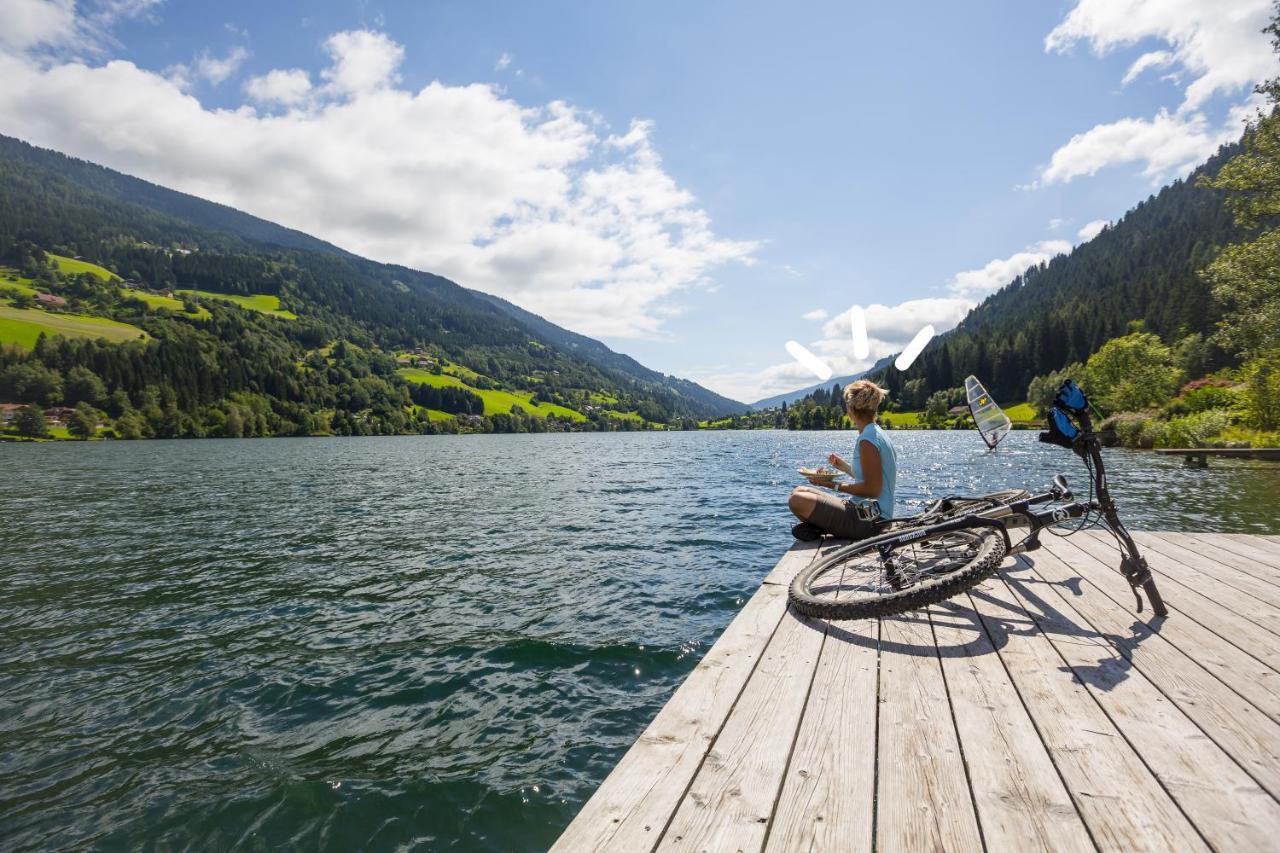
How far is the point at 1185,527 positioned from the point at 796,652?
2081 centimetres

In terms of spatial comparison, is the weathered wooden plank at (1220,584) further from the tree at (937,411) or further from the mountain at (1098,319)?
the tree at (937,411)

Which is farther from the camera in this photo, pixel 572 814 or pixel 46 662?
pixel 46 662

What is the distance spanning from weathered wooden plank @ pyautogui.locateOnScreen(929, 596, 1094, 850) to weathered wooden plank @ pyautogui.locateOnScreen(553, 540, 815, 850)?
1.56 metres

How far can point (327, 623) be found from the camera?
34.7 ft

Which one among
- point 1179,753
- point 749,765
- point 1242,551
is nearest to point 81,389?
point 749,765

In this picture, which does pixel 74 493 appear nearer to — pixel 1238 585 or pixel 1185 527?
pixel 1238 585

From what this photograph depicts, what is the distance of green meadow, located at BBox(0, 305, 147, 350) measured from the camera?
134 meters

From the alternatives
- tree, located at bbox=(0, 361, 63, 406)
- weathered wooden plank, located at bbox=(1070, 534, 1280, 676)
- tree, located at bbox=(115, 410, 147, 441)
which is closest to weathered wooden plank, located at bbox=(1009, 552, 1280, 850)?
weathered wooden plank, located at bbox=(1070, 534, 1280, 676)

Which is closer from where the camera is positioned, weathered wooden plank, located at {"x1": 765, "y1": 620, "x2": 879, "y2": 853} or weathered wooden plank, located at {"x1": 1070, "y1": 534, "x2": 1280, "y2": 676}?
weathered wooden plank, located at {"x1": 765, "y1": 620, "x2": 879, "y2": 853}

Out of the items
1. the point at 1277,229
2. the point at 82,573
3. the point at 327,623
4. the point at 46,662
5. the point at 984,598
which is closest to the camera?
the point at 984,598

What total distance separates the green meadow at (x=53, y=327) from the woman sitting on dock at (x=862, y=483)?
186227mm

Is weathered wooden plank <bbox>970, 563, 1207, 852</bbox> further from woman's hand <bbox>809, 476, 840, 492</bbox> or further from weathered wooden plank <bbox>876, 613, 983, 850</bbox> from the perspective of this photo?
woman's hand <bbox>809, 476, 840, 492</bbox>

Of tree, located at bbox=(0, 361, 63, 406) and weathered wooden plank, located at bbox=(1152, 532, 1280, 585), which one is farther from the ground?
tree, located at bbox=(0, 361, 63, 406)

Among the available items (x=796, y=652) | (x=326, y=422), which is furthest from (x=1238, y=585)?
(x=326, y=422)
